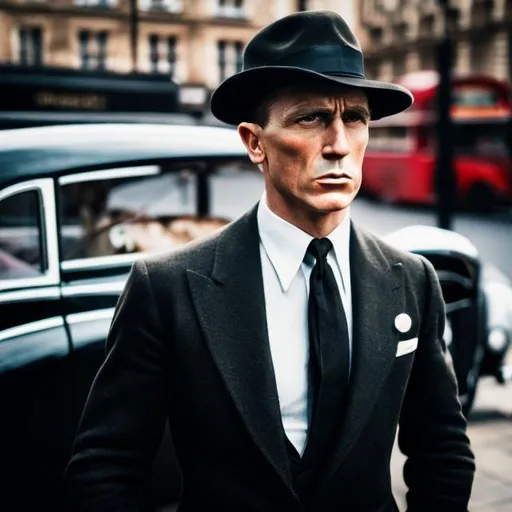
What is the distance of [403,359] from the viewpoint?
1639 mm

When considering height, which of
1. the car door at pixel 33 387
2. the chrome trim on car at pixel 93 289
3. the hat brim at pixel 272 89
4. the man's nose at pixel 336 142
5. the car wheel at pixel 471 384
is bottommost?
the car wheel at pixel 471 384

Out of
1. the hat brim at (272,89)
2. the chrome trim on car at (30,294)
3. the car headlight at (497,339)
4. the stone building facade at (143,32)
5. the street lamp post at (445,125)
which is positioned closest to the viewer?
the hat brim at (272,89)

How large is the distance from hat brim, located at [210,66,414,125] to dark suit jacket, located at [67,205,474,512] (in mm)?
295

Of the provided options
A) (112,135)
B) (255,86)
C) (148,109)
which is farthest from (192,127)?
(148,109)

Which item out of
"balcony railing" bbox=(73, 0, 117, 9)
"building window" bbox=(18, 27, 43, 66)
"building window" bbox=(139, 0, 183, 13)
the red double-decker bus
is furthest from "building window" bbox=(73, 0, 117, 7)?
the red double-decker bus

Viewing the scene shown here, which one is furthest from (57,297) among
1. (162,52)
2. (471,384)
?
(162,52)

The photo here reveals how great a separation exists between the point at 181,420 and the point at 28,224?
4.27 meters

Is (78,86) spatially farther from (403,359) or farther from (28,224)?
(403,359)

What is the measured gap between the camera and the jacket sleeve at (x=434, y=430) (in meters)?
1.66

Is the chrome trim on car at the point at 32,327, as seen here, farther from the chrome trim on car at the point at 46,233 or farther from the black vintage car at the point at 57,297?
the chrome trim on car at the point at 46,233

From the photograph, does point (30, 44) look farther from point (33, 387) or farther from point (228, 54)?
point (33, 387)

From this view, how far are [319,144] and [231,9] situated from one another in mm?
37017

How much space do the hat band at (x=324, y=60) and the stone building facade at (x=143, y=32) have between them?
29.0 m

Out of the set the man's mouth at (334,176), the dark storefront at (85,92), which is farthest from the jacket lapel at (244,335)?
the dark storefront at (85,92)
